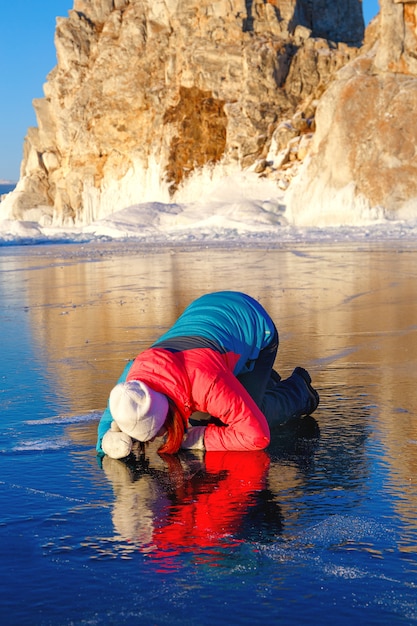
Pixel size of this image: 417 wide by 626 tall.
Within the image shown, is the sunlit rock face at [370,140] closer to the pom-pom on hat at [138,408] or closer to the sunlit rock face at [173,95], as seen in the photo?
the sunlit rock face at [173,95]

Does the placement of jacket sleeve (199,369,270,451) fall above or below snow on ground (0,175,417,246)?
below

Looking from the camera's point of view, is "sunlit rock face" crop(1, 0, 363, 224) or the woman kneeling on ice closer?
the woman kneeling on ice

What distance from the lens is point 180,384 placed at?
161 inches

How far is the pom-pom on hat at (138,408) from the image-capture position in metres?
3.86

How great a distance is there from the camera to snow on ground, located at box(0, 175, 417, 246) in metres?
36.8

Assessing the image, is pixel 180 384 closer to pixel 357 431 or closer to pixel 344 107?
pixel 357 431

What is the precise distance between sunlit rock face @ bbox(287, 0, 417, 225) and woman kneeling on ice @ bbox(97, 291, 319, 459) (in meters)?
→ 35.7

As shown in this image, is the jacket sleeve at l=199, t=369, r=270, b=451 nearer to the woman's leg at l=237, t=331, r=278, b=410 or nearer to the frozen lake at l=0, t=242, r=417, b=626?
the frozen lake at l=0, t=242, r=417, b=626

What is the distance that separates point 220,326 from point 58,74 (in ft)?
231

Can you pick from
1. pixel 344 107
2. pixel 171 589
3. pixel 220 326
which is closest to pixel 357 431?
pixel 220 326

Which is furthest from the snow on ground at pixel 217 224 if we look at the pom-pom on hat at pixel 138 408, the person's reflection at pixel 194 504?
the pom-pom on hat at pixel 138 408

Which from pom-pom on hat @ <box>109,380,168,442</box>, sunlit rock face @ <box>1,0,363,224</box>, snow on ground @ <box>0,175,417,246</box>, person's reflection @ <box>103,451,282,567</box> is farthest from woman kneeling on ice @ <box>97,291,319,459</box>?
sunlit rock face @ <box>1,0,363,224</box>

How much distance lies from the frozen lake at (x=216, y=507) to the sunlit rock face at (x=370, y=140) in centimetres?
3382

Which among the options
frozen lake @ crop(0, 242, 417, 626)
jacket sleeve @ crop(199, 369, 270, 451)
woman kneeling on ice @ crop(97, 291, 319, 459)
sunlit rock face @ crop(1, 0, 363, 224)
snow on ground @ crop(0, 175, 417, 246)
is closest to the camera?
frozen lake @ crop(0, 242, 417, 626)
